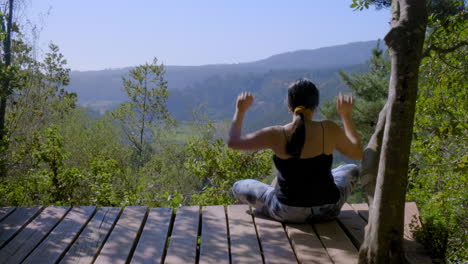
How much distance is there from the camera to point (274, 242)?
235 centimetres

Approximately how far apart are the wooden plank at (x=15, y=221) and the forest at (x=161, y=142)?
0.82m

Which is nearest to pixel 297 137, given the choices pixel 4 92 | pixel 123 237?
pixel 123 237

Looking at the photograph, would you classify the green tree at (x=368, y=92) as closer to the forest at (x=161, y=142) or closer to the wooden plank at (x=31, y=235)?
the forest at (x=161, y=142)

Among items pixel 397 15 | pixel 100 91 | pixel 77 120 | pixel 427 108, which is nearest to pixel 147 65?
pixel 77 120

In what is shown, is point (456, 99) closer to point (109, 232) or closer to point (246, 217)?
point (246, 217)

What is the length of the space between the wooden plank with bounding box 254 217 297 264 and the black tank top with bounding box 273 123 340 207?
0.18m

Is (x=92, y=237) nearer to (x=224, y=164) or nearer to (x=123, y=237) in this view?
(x=123, y=237)

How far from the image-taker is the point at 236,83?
5612cm

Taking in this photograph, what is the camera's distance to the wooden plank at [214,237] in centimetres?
217

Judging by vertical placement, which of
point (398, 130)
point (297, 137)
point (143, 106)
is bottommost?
point (143, 106)

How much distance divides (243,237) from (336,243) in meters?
0.52

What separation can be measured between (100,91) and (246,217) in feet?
176

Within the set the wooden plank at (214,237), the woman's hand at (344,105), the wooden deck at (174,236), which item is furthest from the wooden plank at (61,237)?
the woman's hand at (344,105)

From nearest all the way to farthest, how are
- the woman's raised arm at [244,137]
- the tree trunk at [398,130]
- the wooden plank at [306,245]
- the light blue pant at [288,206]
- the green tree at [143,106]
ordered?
the tree trunk at [398,130] < the wooden plank at [306,245] < the woman's raised arm at [244,137] < the light blue pant at [288,206] < the green tree at [143,106]
